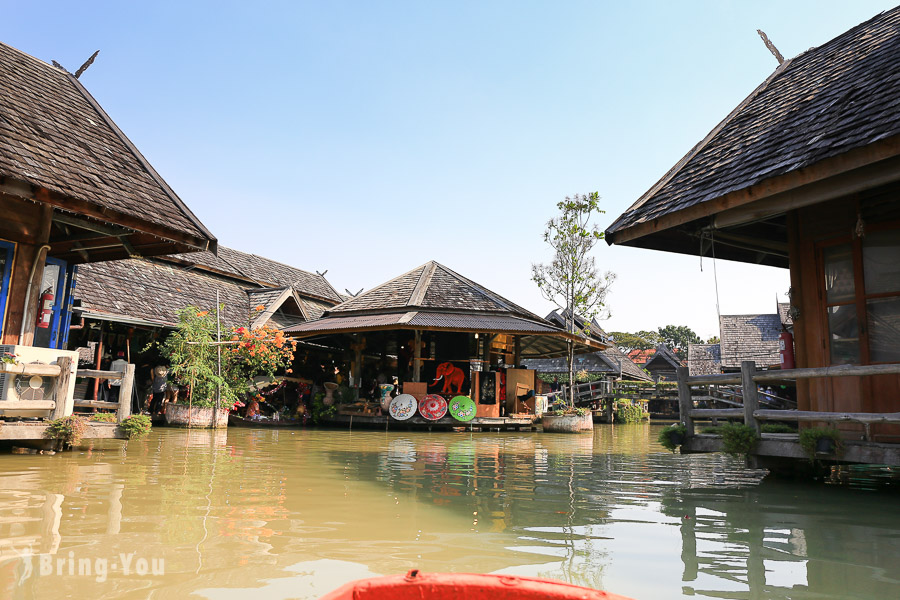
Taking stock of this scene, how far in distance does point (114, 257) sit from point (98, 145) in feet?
6.72

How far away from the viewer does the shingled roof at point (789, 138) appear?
5.65m

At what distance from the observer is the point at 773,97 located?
8.15 metres

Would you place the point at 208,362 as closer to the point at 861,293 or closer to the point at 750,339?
the point at 861,293

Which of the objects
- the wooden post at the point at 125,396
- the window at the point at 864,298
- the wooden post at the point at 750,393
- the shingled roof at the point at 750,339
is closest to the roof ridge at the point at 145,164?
the wooden post at the point at 125,396

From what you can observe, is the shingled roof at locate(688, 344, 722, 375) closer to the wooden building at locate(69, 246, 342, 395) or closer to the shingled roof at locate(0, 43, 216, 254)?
the wooden building at locate(69, 246, 342, 395)

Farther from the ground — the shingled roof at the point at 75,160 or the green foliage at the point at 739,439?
the shingled roof at the point at 75,160

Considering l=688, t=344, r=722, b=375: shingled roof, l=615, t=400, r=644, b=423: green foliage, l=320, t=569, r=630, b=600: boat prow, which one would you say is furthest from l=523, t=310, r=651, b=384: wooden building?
l=320, t=569, r=630, b=600: boat prow

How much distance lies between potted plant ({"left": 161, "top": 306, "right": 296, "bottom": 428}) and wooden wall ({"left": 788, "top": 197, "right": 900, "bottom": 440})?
11677 mm

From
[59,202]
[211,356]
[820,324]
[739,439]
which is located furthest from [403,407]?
[820,324]

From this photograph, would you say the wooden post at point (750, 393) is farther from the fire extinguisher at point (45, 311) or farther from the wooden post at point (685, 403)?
the fire extinguisher at point (45, 311)

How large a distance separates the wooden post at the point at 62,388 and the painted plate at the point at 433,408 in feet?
35.7

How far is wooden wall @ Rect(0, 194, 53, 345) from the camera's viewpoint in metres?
8.48

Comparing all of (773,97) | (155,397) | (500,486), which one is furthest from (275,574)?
(155,397)

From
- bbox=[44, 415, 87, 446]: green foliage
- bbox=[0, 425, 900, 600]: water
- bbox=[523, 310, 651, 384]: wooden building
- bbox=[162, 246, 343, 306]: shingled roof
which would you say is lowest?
bbox=[0, 425, 900, 600]: water
